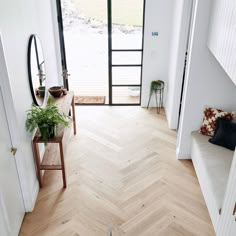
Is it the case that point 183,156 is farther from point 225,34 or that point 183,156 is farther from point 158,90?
point 225,34

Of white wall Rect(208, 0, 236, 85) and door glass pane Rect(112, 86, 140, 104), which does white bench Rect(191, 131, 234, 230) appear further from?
door glass pane Rect(112, 86, 140, 104)

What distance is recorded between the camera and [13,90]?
9.12 feet

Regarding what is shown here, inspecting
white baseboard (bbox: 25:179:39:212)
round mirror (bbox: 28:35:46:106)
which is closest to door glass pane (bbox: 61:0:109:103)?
round mirror (bbox: 28:35:46:106)

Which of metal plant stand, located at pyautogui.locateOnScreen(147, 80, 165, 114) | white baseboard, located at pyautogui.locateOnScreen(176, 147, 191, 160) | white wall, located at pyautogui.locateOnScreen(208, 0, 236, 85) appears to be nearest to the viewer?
white wall, located at pyautogui.locateOnScreen(208, 0, 236, 85)

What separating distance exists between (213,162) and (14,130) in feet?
7.33

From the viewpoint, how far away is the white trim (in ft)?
8.44

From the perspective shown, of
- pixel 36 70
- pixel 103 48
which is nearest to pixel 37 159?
pixel 36 70

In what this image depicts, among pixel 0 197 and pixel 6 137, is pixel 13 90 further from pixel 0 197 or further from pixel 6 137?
pixel 0 197

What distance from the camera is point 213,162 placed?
3385mm

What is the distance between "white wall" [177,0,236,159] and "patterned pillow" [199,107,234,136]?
9 centimetres

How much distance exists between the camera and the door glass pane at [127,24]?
507 centimetres

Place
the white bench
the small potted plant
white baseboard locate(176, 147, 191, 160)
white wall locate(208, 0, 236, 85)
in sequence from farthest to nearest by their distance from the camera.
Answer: white baseboard locate(176, 147, 191, 160) → the small potted plant → the white bench → white wall locate(208, 0, 236, 85)

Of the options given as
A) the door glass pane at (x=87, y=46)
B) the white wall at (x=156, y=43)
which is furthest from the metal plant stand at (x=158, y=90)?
the door glass pane at (x=87, y=46)

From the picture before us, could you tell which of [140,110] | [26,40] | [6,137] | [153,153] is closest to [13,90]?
[6,137]
